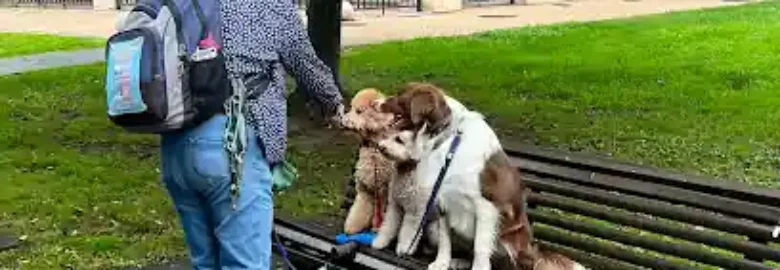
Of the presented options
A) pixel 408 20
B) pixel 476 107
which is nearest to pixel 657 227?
pixel 476 107

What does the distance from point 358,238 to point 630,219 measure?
47.5 inches

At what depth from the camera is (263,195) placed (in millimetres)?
3885

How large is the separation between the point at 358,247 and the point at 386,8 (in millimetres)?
20733

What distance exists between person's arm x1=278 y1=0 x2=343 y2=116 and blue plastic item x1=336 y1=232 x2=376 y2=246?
0.95 meters

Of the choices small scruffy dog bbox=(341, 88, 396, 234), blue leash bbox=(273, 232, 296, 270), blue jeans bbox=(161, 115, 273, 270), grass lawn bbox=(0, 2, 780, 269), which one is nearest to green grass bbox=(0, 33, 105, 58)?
grass lawn bbox=(0, 2, 780, 269)

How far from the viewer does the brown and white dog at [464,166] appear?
13.6ft

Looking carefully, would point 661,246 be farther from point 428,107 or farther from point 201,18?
point 201,18

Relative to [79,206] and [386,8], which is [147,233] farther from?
[386,8]

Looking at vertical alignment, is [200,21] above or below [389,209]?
above

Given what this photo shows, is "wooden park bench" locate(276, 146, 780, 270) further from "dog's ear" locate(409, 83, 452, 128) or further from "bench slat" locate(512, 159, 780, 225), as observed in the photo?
"dog's ear" locate(409, 83, 452, 128)

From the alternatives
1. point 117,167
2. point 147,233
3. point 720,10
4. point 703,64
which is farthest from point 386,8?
point 147,233

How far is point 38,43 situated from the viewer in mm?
17688

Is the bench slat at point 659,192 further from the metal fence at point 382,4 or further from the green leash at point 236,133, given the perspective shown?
the metal fence at point 382,4

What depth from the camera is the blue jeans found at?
3707 millimetres
